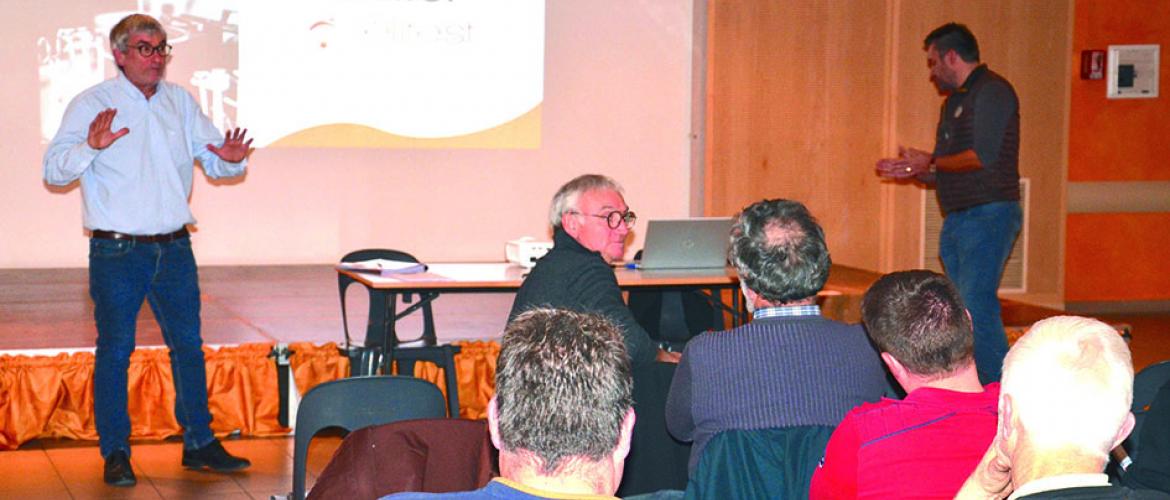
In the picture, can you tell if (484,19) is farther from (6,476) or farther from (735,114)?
(6,476)

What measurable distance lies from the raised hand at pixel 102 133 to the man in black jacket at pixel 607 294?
1591 millimetres

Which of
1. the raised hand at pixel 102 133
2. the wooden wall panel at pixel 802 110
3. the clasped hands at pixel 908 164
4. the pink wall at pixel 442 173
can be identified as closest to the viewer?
the raised hand at pixel 102 133

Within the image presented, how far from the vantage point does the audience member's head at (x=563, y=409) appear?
1688 mm

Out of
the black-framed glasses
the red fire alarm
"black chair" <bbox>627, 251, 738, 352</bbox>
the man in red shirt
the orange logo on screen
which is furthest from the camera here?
the red fire alarm

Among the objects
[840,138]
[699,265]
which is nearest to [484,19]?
[840,138]

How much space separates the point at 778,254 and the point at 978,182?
3.07 m

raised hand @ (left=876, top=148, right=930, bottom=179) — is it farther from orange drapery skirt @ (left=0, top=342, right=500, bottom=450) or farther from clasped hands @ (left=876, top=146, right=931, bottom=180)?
orange drapery skirt @ (left=0, top=342, right=500, bottom=450)

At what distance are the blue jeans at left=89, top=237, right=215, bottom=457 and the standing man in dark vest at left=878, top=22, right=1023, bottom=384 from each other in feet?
10.7

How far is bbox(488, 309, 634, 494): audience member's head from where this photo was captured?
1.69 meters

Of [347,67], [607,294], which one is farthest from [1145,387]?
[347,67]

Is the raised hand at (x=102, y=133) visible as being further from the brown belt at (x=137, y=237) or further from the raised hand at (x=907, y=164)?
the raised hand at (x=907, y=164)

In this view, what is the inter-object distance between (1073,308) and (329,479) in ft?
25.9

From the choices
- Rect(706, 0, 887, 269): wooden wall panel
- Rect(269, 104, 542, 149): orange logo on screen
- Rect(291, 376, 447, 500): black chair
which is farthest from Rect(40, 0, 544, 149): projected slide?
Rect(291, 376, 447, 500): black chair

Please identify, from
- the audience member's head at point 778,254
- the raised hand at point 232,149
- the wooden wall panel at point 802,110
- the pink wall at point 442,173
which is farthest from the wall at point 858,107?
the audience member's head at point 778,254
